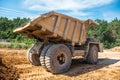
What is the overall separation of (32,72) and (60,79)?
5.26 ft

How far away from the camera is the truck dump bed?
8.44 meters

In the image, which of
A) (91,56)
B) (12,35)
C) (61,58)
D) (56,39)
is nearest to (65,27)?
(56,39)

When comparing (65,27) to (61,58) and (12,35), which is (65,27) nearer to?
(61,58)

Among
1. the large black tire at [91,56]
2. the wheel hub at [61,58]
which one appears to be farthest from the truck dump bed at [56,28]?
the large black tire at [91,56]

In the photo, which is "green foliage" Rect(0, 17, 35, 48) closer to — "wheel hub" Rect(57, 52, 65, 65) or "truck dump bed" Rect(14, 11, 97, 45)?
"truck dump bed" Rect(14, 11, 97, 45)

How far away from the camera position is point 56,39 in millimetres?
9555

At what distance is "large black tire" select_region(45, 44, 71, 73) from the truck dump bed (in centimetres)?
51

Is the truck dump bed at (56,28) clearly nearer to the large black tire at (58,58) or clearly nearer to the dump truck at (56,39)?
the dump truck at (56,39)

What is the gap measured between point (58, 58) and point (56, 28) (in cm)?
131

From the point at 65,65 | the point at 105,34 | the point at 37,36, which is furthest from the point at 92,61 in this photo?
the point at 105,34

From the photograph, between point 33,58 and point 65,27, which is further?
point 33,58

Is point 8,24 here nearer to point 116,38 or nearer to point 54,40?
point 116,38

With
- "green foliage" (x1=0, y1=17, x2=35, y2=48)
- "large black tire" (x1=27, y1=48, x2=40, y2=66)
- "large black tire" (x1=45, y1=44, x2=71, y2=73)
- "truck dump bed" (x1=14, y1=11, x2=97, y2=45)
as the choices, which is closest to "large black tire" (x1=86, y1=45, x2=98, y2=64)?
"truck dump bed" (x1=14, y1=11, x2=97, y2=45)

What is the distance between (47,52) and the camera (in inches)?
343
